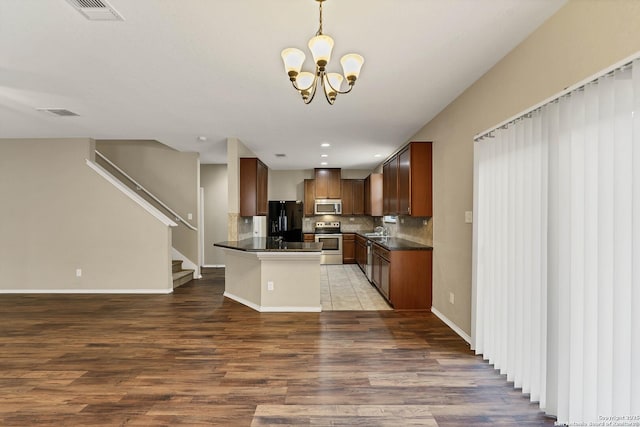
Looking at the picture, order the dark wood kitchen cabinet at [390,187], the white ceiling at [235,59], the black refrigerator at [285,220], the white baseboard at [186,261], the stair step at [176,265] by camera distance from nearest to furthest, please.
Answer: the white ceiling at [235,59] → the dark wood kitchen cabinet at [390,187] → the stair step at [176,265] → the white baseboard at [186,261] → the black refrigerator at [285,220]

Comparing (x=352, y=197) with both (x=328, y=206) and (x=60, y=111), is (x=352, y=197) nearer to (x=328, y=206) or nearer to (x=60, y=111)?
(x=328, y=206)

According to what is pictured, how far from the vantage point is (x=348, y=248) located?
816cm

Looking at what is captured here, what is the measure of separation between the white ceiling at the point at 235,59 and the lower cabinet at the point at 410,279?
1917mm

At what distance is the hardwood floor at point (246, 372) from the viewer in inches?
81.9

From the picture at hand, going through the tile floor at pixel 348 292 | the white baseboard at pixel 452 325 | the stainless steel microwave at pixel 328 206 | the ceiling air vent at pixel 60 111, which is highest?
the ceiling air vent at pixel 60 111

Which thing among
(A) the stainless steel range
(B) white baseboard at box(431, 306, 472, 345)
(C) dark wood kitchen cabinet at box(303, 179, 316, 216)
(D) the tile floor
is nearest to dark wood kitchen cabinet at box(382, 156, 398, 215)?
(D) the tile floor

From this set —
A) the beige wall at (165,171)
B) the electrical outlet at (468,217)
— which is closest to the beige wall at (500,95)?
the electrical outlet at (468,217)

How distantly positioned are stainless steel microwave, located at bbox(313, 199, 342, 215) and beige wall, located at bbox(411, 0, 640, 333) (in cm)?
373

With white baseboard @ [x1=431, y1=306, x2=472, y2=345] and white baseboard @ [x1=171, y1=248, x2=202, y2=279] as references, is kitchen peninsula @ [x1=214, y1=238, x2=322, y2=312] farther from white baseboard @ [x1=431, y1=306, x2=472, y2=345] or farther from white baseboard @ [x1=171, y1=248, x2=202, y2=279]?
white baseboard @ [x1=171, y1=248, x2=202, y2=279]

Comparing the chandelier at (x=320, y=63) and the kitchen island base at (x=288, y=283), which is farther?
the kitchen island base at (x=288, y=283)

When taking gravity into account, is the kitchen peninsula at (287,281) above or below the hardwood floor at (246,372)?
above

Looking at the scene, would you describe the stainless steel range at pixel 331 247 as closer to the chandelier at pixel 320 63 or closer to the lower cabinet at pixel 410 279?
the lower cabinet at pixel 410 279

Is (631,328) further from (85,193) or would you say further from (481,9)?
(85,193)

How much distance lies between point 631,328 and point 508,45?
6.82ft
